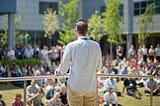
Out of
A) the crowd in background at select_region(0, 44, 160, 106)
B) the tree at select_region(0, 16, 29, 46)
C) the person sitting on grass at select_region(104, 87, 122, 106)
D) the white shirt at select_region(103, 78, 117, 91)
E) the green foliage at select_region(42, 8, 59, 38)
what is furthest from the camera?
the green foliage at select_region(42, 8, 59, 38)

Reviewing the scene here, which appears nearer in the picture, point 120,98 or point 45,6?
point 120,98

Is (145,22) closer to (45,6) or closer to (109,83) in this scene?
(45,6)

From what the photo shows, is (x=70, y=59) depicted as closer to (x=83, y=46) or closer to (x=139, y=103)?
(x=83, y=46)

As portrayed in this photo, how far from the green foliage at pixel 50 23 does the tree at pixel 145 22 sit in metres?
10.8

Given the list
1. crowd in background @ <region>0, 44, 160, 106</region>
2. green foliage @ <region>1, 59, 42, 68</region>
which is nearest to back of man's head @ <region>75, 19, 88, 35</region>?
crowd in background @ <region>0, 44, 160, 106</region>

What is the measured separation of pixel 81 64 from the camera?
6.31 m

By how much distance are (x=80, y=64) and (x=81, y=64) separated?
1 centimetres

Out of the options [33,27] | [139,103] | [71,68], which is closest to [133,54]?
[33,27]

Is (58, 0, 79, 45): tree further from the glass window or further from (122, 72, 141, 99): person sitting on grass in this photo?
(122, 72, 141, 99): person sitting on grass

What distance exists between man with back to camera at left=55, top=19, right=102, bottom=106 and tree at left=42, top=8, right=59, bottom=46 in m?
46.3

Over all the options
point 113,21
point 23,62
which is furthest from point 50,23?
point 23,62

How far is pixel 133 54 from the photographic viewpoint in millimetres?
37000

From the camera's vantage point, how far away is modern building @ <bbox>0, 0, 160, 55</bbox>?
50781mm

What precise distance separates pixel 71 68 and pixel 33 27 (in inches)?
1955
